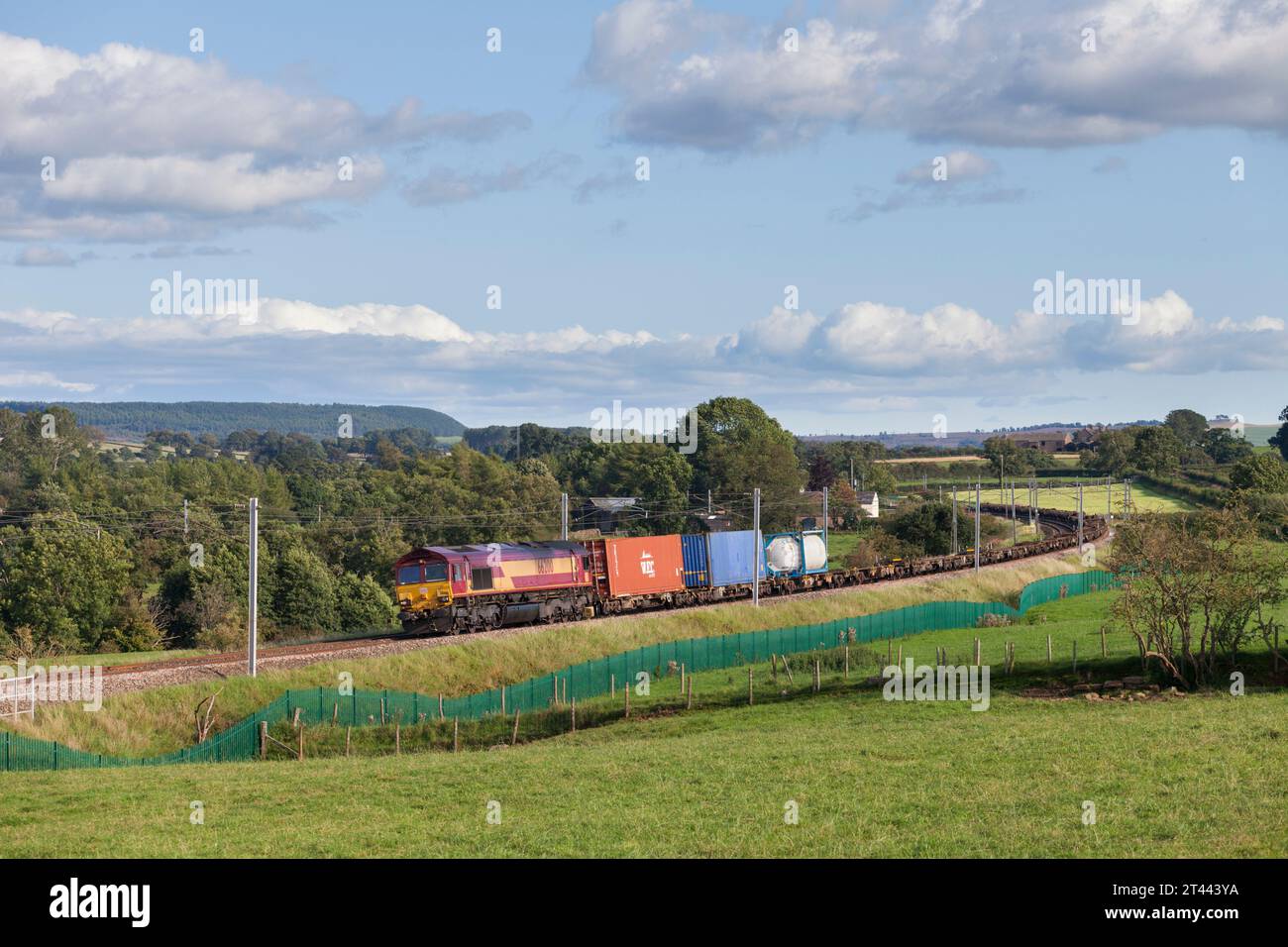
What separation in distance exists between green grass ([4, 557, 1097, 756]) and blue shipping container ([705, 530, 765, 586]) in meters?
2.94

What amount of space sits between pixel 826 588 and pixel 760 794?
5758 centimetres

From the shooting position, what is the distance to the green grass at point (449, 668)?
1414 inches

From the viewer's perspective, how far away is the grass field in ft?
63.6

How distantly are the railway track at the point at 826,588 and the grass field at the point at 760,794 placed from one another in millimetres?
11359

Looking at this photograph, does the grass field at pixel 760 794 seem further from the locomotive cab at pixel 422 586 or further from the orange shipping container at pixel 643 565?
the orange shipping container at pixel 643 565

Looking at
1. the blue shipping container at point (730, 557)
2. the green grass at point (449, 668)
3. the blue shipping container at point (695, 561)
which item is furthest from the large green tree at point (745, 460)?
the blue shipping container at point (695, 561)

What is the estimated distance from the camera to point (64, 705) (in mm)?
36125

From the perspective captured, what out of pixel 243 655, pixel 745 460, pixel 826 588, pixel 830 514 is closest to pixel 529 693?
pixel 243 655

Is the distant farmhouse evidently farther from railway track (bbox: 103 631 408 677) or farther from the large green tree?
railway track (bbox: 103 631 408 677)

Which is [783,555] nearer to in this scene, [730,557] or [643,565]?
[730,557]

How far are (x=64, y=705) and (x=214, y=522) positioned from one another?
7003 centimetres

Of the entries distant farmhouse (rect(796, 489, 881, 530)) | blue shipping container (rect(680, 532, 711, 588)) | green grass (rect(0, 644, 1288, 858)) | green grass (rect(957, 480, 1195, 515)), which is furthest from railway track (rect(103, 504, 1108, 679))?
distant farmhouse (rect(796, 489, 881, 530))

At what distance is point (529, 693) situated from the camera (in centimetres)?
4266
